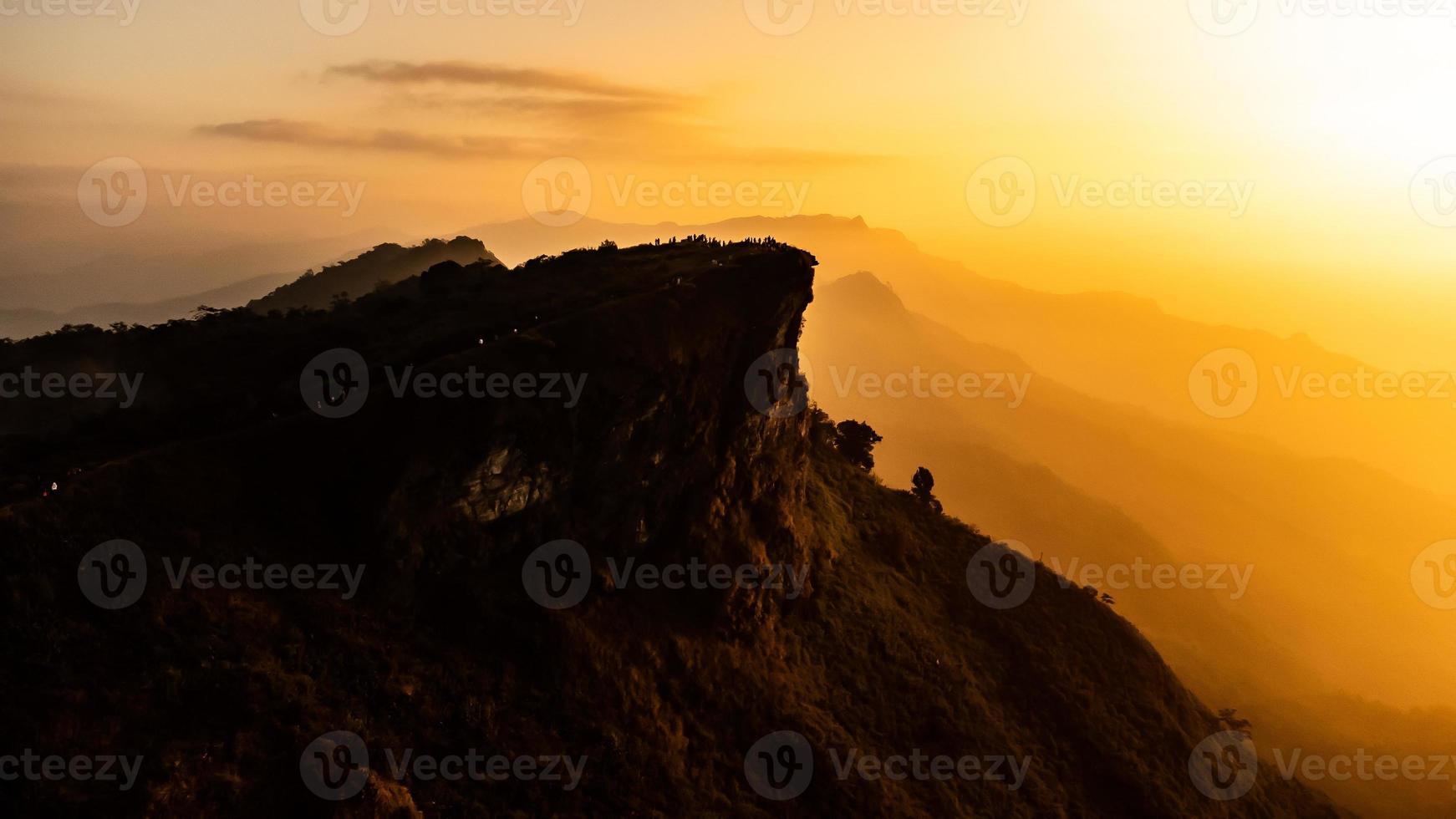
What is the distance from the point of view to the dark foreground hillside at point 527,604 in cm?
2308

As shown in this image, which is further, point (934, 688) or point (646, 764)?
point (934, 688)

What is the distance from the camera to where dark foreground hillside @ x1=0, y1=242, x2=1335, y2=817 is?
23078 mm

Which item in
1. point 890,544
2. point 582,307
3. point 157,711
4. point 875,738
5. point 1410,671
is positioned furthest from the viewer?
point 1410,671

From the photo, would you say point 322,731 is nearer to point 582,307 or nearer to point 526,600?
point 526,600

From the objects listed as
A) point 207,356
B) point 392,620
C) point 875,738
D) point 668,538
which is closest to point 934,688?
point 875,738

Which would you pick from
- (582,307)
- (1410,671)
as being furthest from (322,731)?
(1410,671)

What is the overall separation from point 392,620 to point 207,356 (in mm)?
28599

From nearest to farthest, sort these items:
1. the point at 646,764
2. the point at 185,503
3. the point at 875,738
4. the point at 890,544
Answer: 1. the point at 185,503
2. the point at 646,764
3. the point at 875,738
4. the point at 890,544

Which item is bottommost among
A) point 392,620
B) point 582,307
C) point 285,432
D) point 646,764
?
point 646,764

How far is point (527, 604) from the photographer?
3278 cm

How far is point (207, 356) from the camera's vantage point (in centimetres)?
4519

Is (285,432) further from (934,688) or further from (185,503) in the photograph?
(934,688)

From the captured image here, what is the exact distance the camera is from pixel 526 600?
3291 centimetres

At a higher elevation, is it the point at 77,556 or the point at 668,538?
the point at 668,538
